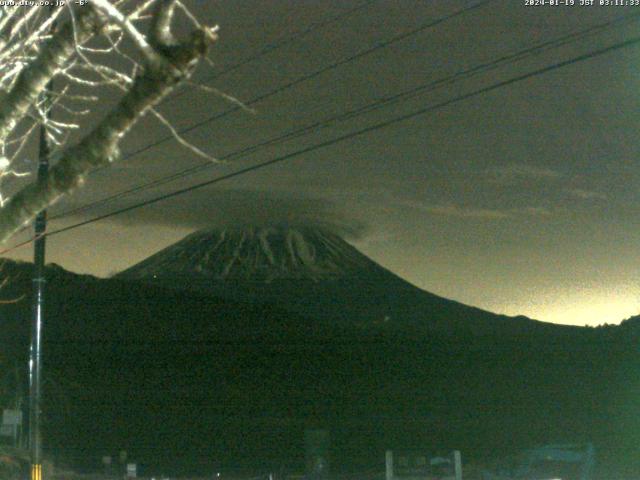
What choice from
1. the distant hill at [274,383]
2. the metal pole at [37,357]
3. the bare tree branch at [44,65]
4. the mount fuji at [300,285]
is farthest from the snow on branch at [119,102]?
the mount fuji at [300,285]

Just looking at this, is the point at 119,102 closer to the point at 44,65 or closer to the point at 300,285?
the point at 44,65

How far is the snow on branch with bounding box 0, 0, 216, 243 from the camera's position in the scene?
3912 mm

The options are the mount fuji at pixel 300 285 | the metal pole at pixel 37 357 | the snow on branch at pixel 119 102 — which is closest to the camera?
the snow on branch at pixel 119 102

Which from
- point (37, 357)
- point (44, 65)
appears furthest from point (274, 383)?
point (44, 65)

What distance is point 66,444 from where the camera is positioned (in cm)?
4669

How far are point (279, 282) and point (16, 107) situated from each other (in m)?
121

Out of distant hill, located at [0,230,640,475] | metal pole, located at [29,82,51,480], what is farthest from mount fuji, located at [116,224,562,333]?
metal pole, located at [29,82,51,480]

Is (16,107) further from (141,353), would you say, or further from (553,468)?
(141,353)

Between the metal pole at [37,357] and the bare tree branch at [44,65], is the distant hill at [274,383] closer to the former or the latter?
the metal pole at [37,357]

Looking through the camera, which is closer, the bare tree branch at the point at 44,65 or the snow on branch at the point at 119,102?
the snow on branch at the point at 119,102

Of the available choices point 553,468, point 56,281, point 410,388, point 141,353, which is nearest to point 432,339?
point 410,388

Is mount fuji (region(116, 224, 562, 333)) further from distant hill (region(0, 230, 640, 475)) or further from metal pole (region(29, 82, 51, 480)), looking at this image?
metal pole (region(29, 82, 51, 480))

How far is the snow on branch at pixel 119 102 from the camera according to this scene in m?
3.91

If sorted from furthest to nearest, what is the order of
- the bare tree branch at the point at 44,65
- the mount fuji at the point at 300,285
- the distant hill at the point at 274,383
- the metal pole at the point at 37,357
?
the mount fuji at the point at 300,285 < the distant hill at the point at 274,383 < the metal pole at the point at 37,357 < the bare tree branch at the point at 44,65
